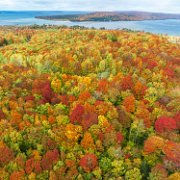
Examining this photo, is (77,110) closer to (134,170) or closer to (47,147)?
(47,147)

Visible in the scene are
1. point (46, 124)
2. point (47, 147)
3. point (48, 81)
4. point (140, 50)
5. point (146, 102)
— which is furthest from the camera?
point (140, 50)

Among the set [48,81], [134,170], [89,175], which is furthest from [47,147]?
[48,81]

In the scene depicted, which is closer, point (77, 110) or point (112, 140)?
point (112, 140)

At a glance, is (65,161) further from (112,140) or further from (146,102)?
(146,102)

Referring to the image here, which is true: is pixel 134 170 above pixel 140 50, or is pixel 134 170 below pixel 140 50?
below

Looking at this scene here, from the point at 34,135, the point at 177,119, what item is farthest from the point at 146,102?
the point at 34,135

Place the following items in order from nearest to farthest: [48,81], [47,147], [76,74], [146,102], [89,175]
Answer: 1. [89,175]
2. [47,147]
3. [146,102]
4. [48,81]
5. [76,74]
